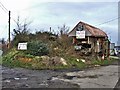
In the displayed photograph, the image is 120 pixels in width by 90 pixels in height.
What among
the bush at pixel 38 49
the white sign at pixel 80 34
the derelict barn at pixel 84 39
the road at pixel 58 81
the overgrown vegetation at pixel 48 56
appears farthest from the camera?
the white sign at pixel 80 34

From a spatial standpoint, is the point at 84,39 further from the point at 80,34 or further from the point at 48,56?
the point at 48,56

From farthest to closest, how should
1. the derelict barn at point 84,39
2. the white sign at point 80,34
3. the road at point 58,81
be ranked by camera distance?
the white sign at point 80,34
the derelict barn at point 84,39
the road at point 58,81

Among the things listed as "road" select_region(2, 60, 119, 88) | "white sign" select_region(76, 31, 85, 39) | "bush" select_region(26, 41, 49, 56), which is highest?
"white sign" select_region(76, 31, 85, 39)

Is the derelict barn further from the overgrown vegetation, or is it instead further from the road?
the road

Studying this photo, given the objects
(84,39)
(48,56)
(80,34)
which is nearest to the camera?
(48,56)

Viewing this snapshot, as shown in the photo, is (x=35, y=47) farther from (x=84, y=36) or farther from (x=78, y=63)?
(x=84, y=36)

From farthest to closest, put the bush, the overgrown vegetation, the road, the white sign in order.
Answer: the white sign → the bush → the overgrown vegetation → the road

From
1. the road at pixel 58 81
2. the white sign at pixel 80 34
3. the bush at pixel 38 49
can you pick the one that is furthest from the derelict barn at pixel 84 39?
the road at pixel 58 81

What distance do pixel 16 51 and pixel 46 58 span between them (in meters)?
5.15

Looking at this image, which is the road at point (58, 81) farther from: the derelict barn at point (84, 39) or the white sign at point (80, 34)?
the white sign at point (80, 34)

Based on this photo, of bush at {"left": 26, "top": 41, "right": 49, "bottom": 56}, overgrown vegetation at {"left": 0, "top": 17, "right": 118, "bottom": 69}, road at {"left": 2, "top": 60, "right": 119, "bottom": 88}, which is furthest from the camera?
bush at {"left": 26, "top": 41, "right": 49, "bottom": 56}

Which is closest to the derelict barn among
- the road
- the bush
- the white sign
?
the white sign

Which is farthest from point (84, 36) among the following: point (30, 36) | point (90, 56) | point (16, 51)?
point (16, 51)

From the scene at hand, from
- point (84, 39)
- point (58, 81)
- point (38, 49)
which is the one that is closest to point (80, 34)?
point (84, 39)
